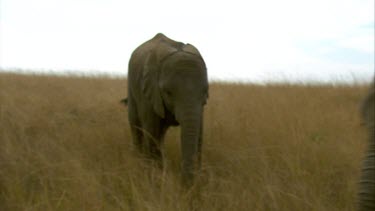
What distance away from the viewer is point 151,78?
511 centimetres

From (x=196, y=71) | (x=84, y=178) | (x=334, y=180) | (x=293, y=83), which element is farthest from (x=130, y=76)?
(x=293, y=83)

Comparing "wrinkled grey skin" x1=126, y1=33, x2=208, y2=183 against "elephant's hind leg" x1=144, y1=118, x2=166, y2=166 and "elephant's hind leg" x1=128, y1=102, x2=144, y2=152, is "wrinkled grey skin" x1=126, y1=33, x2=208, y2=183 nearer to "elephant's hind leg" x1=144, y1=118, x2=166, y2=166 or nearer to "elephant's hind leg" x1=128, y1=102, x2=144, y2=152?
"elephant's hind leg" x1=144, y1=118, x2=166, y2=166

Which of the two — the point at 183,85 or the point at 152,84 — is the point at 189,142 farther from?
the point at 152,84

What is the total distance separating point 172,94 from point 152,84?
0.39 m

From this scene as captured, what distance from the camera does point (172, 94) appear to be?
15.6 feet

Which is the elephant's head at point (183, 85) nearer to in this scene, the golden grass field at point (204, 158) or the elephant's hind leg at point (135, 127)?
the golden grass field at point (204, 158)

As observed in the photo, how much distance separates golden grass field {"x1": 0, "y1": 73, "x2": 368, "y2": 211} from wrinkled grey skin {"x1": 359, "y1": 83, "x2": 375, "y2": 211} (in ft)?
5.92

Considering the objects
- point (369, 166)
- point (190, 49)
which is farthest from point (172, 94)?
point (369, 166)

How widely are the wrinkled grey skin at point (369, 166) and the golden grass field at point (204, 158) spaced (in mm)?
1804

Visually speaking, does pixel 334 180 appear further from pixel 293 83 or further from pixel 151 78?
pixel 293 83

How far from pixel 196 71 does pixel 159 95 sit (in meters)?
0.44

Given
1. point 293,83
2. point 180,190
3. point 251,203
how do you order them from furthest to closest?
point 293,83, point 180,190, point 251,203

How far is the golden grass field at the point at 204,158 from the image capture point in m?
4.05

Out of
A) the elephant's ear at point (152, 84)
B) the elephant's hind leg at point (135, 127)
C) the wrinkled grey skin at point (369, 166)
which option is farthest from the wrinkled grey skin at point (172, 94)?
the wrinkled grey skin at point (369, 166)
